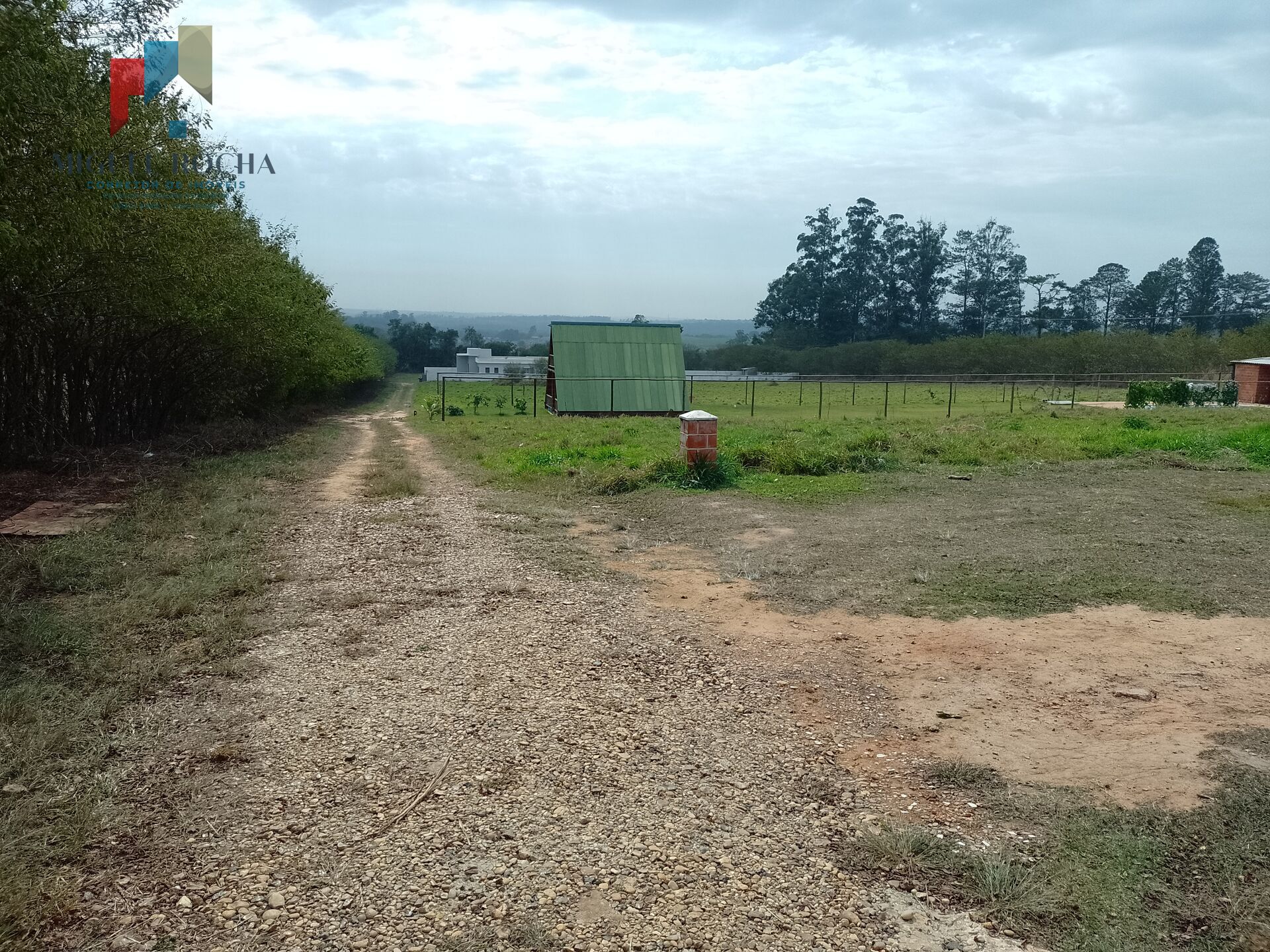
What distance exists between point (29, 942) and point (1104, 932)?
3.53 m

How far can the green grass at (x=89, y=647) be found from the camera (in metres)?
3.35

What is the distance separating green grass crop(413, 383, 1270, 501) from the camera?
13.4 m

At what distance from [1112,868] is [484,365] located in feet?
298

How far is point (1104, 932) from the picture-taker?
3.02 meters

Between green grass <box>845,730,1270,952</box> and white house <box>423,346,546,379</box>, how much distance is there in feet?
259

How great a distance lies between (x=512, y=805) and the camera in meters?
3.82

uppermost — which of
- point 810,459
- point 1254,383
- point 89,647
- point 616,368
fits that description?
point 616,368

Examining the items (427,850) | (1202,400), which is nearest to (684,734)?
(427,850)

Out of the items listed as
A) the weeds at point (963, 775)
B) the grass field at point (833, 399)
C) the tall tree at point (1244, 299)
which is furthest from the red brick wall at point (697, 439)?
the tall tree at point (1244, 299)

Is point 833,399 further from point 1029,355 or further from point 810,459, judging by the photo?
point 1029,355

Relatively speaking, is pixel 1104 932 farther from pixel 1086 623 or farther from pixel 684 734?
pixel 1086 623

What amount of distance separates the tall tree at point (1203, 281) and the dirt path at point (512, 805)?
100000mm

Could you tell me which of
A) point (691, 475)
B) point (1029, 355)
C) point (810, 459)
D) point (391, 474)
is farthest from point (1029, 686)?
point (1029, 355)

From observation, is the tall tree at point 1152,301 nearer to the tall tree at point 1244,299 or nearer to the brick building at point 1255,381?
the tall tree at point 1244,299
